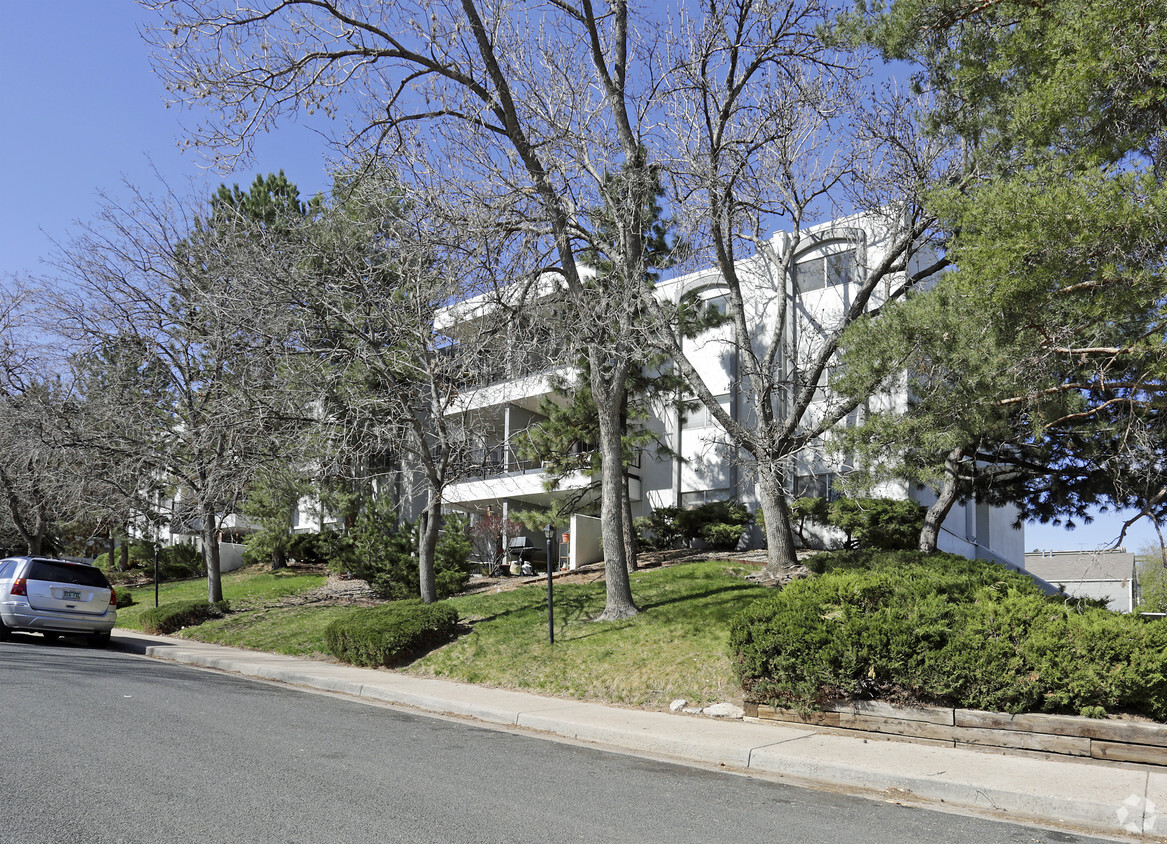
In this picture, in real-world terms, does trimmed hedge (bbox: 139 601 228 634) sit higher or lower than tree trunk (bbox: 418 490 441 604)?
lower

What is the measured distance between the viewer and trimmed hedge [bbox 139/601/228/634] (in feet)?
62.9

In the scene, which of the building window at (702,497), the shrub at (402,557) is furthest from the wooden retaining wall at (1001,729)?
the building window at (702,497)

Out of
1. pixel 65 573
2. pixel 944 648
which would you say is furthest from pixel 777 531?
pixel 65 573

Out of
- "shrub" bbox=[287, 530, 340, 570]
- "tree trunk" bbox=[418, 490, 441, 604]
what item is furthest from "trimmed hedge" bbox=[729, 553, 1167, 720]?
"shrub" bbox=[287, 530, 340, 570]

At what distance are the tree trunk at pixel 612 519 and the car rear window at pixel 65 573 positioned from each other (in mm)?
9427

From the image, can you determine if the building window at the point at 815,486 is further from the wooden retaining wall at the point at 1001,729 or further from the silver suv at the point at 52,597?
the silver suv at the point at 52,597

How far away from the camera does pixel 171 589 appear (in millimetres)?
29000

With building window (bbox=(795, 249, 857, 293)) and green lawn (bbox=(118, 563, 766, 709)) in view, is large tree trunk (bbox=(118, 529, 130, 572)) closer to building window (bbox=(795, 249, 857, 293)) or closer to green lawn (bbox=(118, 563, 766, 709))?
green lawn (bbox=(118, 563, 766, 709))

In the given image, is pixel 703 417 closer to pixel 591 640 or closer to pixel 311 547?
pixel 591 640

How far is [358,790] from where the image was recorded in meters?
5.70

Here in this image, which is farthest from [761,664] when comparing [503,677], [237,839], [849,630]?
[237,839]

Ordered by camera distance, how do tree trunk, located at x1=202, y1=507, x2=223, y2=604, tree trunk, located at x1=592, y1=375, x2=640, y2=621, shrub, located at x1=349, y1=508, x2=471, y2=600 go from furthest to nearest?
tree trunk, located at x1=202, y1=507, x2=223, y2=604, shrub, located at x1=349, y1=508, x2=471, y2=600, tree trunk, located at x1=592, y1=375, x2=640, y2=621

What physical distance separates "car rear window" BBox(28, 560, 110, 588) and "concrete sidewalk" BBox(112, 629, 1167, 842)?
6897 millimetres

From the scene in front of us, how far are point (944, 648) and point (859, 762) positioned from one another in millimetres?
1712
